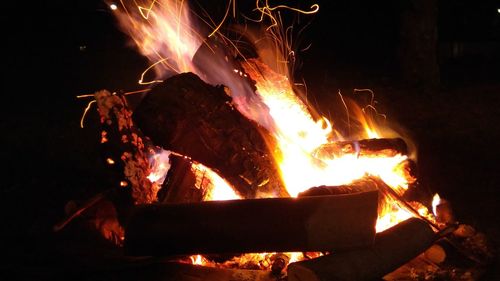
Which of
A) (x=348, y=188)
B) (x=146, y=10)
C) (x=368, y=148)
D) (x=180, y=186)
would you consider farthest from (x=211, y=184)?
(x=146, y=10)

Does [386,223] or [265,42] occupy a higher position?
[265,42]

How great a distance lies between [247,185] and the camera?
3953 millimetres

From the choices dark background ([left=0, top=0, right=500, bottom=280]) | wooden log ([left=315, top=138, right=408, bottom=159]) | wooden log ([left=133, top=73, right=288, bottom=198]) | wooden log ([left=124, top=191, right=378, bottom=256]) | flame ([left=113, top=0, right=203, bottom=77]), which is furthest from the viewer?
dark background ([left=0, top=0, right=500, bottom=280])

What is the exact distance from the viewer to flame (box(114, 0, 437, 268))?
169 inches

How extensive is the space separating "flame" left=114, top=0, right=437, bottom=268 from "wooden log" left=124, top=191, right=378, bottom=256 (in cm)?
92

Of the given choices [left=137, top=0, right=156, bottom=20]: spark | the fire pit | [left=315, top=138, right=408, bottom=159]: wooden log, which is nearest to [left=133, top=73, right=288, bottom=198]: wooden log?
the fire pit

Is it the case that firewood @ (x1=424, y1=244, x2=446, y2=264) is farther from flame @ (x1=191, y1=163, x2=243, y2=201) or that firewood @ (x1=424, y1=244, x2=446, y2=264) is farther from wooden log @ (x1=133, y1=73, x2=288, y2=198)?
flame @ (x1=191, y1=163, x2=243, y2=201)

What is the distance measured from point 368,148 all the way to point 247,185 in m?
1.33

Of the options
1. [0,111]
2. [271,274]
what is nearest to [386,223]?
[271,274]

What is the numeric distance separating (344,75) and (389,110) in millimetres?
3785

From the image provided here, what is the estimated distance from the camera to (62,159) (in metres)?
6.46

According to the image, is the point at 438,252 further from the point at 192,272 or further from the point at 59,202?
the point at 59,202

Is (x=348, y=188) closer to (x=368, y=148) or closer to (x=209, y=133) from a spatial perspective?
(x=368, y=148)

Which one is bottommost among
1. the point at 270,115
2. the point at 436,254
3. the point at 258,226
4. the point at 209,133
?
the point at 436,254
